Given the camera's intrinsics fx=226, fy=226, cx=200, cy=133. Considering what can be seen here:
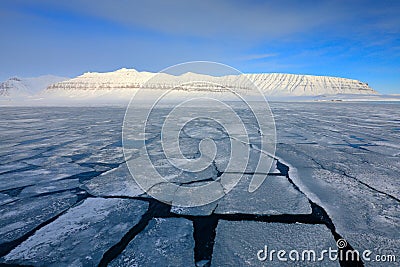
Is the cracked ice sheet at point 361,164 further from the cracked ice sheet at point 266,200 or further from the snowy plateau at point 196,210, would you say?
the cracked ice sheet at point 266,200

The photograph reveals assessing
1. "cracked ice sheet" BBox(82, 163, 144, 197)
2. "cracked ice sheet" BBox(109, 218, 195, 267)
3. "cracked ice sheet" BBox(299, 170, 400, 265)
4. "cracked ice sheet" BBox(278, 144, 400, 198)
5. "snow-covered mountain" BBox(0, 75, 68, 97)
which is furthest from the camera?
"snow-covered mountain" BBox(0, 75, 68, 97)

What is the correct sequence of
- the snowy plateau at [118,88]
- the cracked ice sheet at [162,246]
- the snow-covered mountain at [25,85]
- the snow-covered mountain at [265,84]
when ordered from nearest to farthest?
1. the cracked ice sheet at [162,246]
2. the snowy plateau at [118,88]
3. the snow-covered mountain at [265,84]
4. the snow-covered mountain at [25,85]

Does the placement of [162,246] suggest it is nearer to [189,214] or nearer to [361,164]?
[189,214]

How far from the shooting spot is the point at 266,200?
1996mm

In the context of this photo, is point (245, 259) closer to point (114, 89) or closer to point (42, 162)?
point (42, 162)

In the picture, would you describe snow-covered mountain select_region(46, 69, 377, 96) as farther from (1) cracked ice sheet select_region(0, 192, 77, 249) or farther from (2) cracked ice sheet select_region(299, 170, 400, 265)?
(2) cracked ice sheet select_region(299, 170, 400, 265)

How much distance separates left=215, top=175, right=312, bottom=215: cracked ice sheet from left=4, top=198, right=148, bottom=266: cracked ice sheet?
73 centimetres

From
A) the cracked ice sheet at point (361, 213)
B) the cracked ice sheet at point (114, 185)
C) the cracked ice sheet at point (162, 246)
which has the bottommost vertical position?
the cracked ice sheet at point (114, 185)

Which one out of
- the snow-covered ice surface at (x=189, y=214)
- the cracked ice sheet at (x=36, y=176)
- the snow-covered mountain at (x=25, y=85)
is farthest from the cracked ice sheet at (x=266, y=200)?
the snow-covered mountain at (x=25, y=85)

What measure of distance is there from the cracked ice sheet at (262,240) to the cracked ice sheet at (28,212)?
1.31 m

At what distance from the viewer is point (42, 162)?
316 centimetres

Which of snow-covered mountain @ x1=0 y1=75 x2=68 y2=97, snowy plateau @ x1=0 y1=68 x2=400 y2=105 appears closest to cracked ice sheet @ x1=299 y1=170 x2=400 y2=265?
snowy plateau @ x1=0 y1=68 x2=400 y2=105
